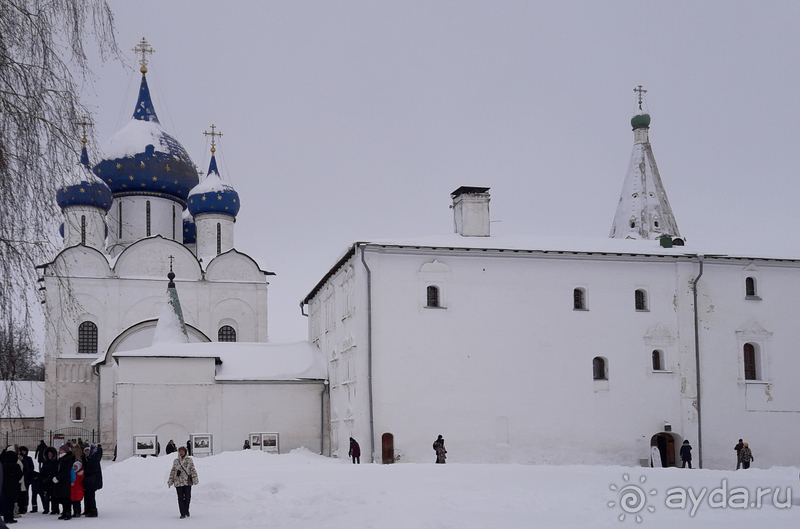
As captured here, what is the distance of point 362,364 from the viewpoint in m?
23.9

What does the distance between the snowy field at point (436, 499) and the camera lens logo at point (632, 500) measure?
2 centimetres

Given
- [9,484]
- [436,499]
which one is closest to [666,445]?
[436,499]

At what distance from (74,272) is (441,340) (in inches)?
708

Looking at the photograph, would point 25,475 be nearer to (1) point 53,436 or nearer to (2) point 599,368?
(2) point 599,368

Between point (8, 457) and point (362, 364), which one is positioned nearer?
point (8, 457)

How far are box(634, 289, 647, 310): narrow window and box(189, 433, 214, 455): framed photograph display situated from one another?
1285cm

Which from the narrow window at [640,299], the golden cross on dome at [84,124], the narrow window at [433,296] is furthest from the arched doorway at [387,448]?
the golden cross on dome at [84,124]

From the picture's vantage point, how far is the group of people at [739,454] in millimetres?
22609

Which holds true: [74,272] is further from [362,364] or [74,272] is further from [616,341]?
[616,341]

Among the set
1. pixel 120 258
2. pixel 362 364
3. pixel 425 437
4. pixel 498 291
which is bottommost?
pixel 425 437

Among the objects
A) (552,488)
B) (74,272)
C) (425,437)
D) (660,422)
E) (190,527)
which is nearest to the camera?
(190,527)

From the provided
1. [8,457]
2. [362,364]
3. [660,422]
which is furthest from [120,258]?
[8,457]

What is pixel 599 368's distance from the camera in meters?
25.8

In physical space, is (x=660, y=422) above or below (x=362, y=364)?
below
